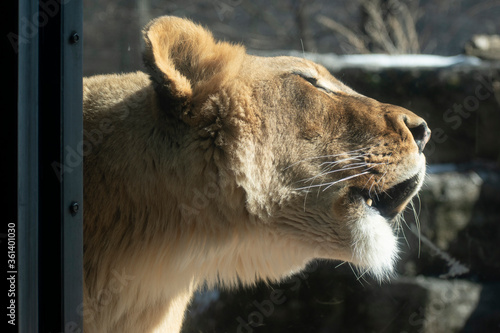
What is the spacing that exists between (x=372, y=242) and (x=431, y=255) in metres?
1.85

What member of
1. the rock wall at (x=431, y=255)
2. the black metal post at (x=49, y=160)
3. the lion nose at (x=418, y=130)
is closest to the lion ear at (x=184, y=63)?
the black metal post at (x=49, y=160)

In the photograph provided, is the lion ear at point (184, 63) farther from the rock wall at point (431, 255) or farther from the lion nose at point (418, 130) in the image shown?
the rock wall at point (431, 255)

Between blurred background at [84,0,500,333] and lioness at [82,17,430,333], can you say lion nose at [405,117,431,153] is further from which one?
blurred background at [84,0,500,333]

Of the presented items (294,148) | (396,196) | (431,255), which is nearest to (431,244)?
(431,255)

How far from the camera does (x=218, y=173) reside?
181cm

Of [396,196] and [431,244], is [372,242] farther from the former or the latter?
[431,244]

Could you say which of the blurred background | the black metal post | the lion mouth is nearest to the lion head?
the lion mouth

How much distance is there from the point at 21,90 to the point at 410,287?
2.80 metres

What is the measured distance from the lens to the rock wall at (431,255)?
341 cm

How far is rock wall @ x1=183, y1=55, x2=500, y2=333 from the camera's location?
3412mm

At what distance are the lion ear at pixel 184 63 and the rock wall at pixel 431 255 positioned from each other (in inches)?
71.3

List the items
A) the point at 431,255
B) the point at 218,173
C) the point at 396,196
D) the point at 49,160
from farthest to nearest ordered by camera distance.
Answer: the point at 431,255 → the point at 396,196 → the point at 218,173 → the point at 49,160

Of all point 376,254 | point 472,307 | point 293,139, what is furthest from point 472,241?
point 293,139

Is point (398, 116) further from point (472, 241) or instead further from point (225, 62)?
point (472, 241)
